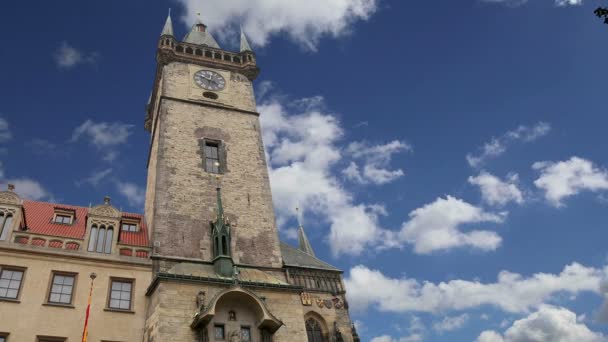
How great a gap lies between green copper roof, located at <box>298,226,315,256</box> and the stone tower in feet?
0.45

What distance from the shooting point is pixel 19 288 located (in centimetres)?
A: 1986

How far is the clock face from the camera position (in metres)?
31.4

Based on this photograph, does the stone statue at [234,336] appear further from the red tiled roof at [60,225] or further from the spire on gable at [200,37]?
the spire on gable at [200,37]

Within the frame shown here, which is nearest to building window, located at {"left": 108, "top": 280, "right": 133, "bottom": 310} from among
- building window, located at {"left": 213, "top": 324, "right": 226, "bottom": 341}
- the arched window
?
building window, located at {"left": 213, "top": 324, "right": 226, "bottom": 341}

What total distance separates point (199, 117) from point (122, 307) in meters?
12.1

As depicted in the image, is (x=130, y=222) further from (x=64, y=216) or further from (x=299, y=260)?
(x=299, y=260)

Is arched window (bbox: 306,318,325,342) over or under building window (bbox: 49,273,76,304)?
under

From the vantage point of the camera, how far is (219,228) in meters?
23.6

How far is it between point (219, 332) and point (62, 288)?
6533 millimetres

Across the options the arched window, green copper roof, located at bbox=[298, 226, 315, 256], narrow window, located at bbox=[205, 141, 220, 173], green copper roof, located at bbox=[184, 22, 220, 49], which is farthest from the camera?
green copper roof, located at bbox=[184, 22, 220, 49]

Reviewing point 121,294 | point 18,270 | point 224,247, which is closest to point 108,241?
point 121,294

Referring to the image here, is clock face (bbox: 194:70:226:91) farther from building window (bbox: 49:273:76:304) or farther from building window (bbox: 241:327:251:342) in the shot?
building window (bbox: 241:327:251:342)

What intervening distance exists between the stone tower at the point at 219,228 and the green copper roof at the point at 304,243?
137 mm

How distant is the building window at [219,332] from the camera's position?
1981 cm
